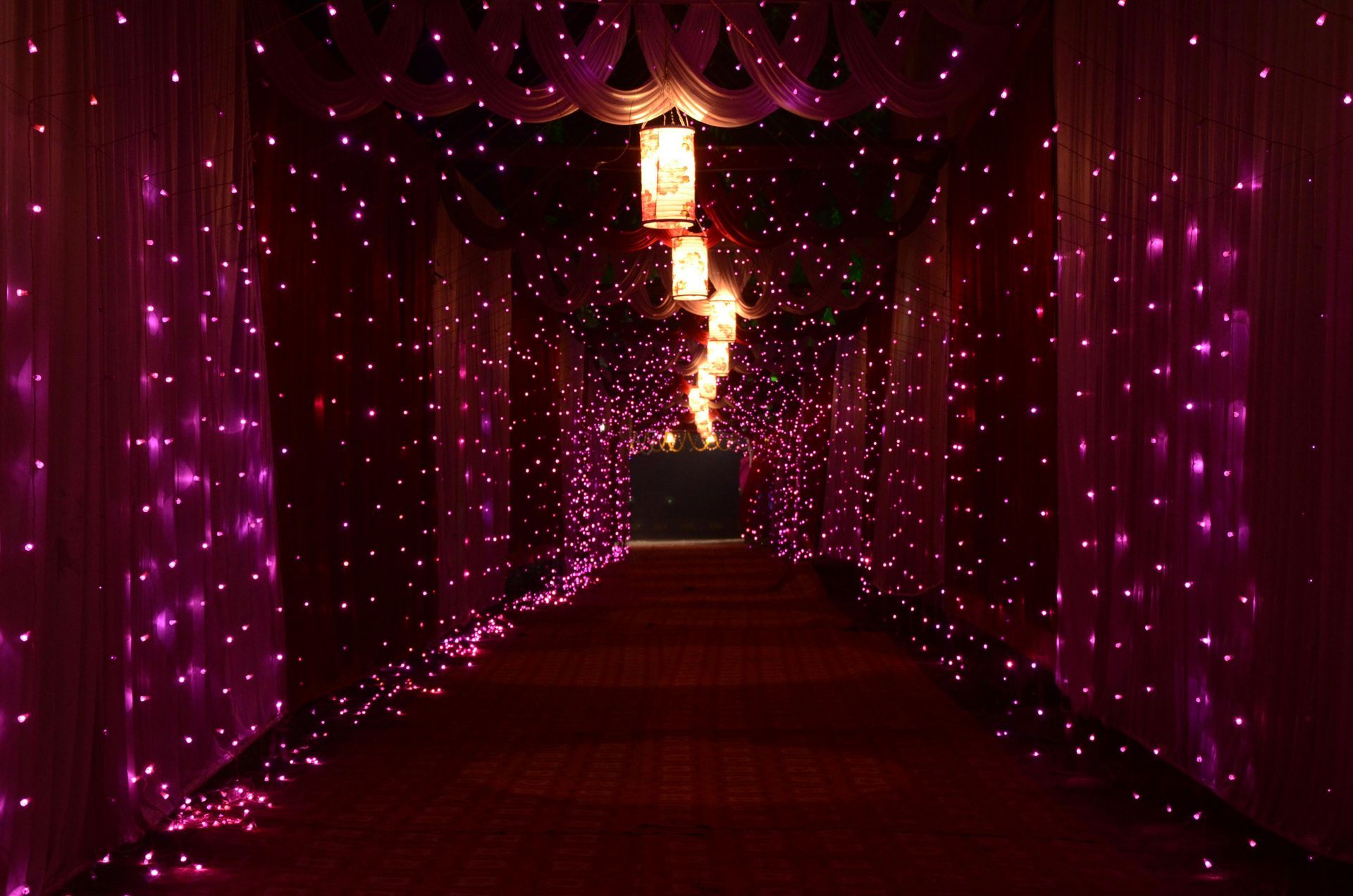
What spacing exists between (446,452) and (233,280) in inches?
173

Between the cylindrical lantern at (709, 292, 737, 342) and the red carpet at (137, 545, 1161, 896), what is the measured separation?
3546mm

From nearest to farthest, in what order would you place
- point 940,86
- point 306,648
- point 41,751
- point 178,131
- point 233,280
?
1. point 41,751
2. point 178,131
3. point 233,280
4. point 940,86
5. point 306,648

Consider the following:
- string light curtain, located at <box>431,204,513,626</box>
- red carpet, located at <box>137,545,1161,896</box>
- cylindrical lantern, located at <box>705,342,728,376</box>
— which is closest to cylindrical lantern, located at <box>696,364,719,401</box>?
cylindrical lantern, located at <box>705,342,728,376</box>

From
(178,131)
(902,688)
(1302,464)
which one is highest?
(178,131)

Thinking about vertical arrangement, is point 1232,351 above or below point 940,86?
below

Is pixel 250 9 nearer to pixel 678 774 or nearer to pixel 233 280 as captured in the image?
pixel 233 280

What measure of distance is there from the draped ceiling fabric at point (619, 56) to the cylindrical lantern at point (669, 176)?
626 mm

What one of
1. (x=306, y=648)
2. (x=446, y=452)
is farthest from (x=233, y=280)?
(x=446, y=452)

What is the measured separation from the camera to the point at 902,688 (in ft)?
25.4

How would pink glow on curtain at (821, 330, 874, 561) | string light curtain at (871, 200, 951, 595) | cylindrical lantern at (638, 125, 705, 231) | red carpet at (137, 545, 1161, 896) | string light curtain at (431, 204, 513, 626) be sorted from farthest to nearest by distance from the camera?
1. pink glow on curtain at (821, 330, 874, 561)
2. string light curtain at (871, 200, 951, 595)
3. string light curtain at (431, 204, 513, 626)
4. cylindrical lantern at (638, 125, 705, 231)
5. red carpet at (137, 545, 1161, 896)

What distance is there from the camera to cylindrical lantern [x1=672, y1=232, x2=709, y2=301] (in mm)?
8633

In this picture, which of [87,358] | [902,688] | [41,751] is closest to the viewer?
[41,751]

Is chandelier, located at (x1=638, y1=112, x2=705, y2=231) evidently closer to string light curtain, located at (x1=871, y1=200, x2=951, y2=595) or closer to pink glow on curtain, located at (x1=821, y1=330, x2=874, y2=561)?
string light curtain, located at (x1=871, y1=200, x2=951, y2=595)

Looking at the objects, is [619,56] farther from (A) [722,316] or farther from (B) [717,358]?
(B) [717,358]
